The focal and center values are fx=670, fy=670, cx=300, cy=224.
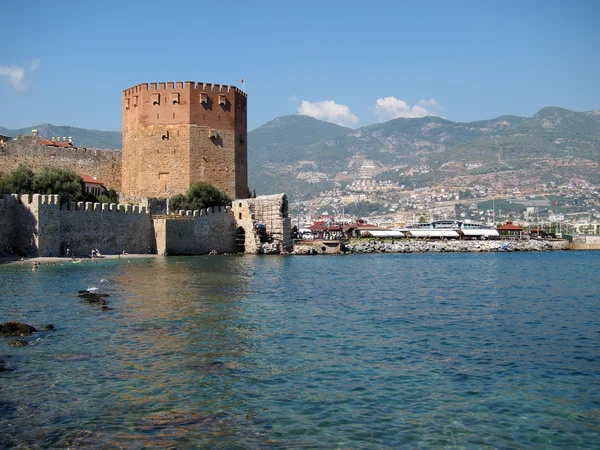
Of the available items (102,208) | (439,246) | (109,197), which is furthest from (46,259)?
(439,246)

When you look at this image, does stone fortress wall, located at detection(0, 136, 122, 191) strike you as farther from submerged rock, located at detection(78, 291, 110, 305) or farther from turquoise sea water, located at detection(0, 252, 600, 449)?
submerged rock, located at detection(78, 291, 110, 305)

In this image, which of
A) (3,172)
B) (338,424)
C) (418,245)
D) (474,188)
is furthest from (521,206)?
(338,424)

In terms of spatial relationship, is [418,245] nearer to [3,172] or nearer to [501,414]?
[3,172]

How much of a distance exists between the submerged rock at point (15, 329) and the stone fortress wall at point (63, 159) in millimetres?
20654

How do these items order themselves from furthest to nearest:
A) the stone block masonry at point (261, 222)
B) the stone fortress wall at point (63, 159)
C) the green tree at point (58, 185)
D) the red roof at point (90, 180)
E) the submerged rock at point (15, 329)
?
the stone block masonry at point (261, 222)
the red roof at point (90, 180)
the stone fortress wall at point (63, 159)
the green tree at point (58, 185)
the submerged rock at point (15, 329)

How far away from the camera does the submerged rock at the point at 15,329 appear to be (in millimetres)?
10141

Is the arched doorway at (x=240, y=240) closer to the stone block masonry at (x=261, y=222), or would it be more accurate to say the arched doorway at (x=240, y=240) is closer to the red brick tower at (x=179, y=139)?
the stone block masonry at (x=261, y=222)

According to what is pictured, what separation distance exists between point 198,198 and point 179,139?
3.59m

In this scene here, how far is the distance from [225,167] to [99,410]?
1088 inches

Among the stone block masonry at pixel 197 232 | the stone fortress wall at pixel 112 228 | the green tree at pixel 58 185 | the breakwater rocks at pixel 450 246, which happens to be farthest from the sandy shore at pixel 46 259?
→ the breakwater rocks at pixel 450 246

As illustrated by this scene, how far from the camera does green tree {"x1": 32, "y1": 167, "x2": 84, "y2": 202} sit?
26312 millimetres

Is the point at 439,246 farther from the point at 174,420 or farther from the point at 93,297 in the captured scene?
the point at 174,420

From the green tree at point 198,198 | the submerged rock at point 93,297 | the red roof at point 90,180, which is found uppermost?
the red roof at point 90,180

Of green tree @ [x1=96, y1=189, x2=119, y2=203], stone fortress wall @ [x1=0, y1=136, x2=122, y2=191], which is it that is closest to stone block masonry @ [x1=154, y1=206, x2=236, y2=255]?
green tree @ [x1=96, y1=189, x2=119, y2=203]
